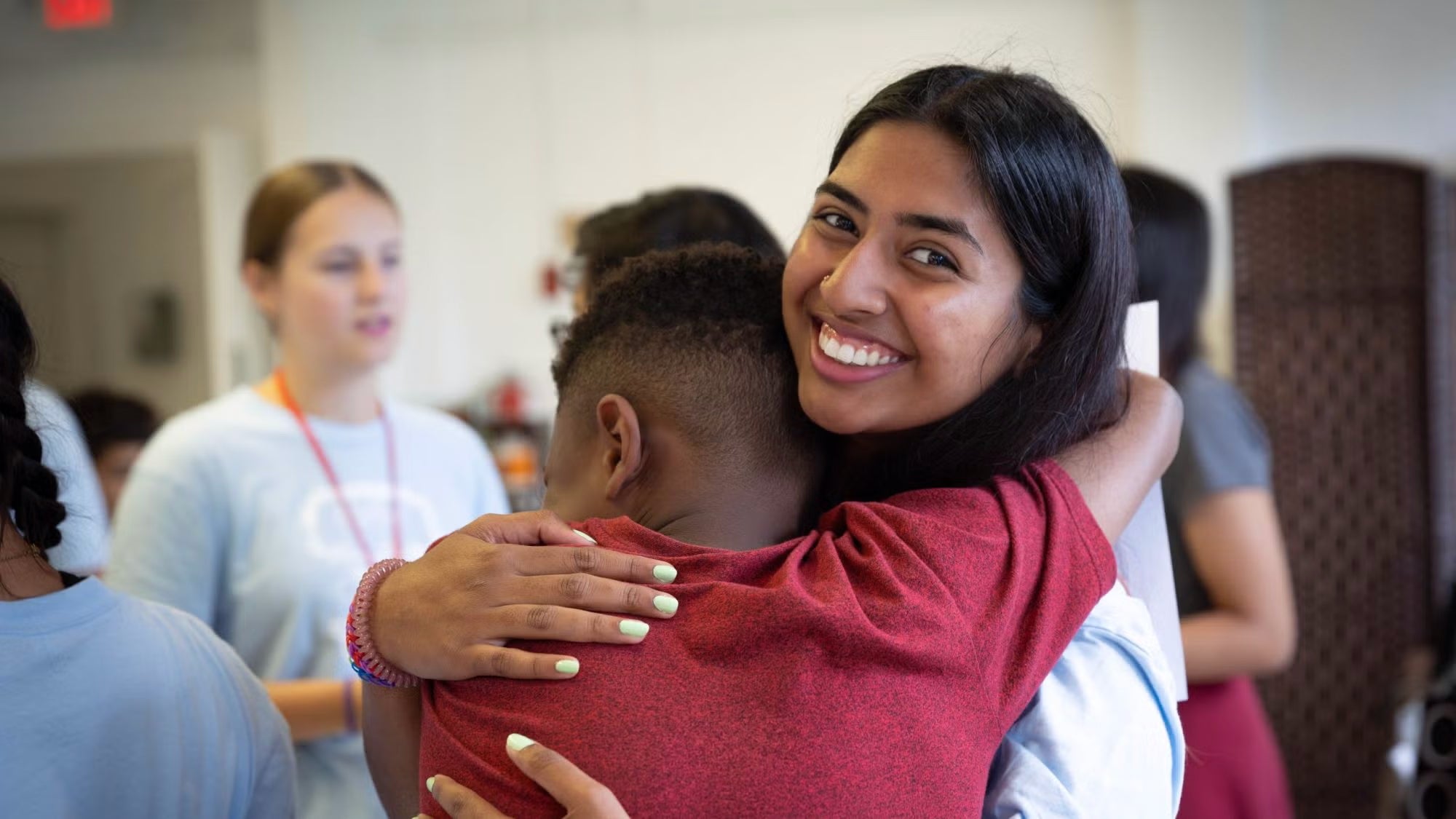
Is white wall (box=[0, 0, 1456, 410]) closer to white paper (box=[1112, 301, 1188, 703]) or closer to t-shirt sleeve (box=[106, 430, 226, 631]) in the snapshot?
t-shirt sleeve (box=[106, 430, 226, 631])

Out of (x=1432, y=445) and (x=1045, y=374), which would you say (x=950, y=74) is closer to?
(x=1045, y=374)

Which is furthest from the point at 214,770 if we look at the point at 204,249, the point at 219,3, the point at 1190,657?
the point at 204,249

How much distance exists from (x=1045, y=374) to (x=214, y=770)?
0.84 m

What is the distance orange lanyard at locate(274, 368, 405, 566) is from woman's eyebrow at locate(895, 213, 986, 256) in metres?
1.18

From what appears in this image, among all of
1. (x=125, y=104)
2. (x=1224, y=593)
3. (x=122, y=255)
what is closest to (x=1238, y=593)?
(x=1224, y=593)

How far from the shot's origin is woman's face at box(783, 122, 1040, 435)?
103 centimetres

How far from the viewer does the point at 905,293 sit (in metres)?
1.03

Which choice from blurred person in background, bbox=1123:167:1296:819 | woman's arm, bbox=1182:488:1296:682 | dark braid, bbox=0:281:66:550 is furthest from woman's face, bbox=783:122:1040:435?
woman's arm, bbox=1182:488:1296:682

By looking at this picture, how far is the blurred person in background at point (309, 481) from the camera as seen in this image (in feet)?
5.74

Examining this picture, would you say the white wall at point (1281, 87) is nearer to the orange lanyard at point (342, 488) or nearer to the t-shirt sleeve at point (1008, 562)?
the orange lanyard at point (342, 488)

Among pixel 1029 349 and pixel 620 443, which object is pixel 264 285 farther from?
pixel 1029 349

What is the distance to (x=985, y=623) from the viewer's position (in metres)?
0.94

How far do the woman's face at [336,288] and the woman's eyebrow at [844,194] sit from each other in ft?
3.83

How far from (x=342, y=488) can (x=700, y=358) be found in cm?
108
